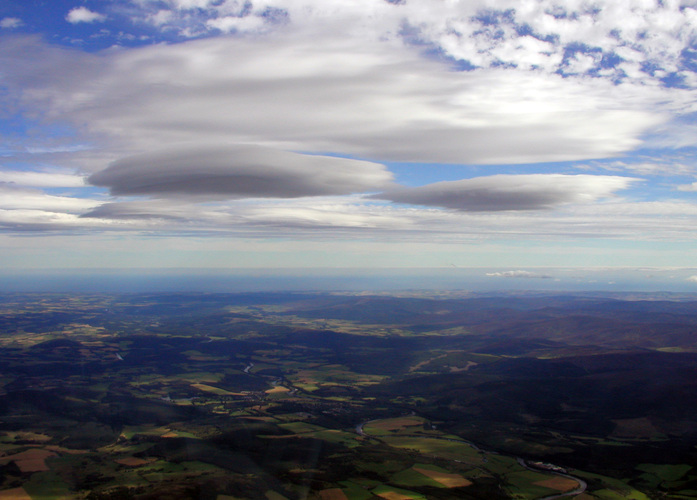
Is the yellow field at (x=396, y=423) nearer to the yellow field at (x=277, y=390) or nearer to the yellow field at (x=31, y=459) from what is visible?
the yellow field at (x=277, y=390)

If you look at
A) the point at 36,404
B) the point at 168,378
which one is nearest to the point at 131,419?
the point at 36,404

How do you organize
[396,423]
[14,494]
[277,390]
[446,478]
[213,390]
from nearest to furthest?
[14,494] → [446,478] → [396,423] → [213,390] → [277,390]

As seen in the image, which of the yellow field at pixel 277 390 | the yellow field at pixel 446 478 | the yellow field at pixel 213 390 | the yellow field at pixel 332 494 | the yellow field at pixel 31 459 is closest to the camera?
the yellow field at pixel 332 494

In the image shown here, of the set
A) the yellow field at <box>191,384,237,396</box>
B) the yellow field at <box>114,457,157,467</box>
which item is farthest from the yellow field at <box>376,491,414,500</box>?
the yellow field at <box>191,384,237,396</box>

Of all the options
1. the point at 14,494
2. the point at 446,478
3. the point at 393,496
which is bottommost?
the point at 446,478

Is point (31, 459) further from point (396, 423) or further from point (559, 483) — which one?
point (559, 483)

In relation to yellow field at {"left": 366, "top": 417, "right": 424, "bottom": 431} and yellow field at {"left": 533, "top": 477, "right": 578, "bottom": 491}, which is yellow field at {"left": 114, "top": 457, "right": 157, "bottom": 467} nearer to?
yellow field at {"left": 366, "top": 417, "right": 424, "bottom": 431}

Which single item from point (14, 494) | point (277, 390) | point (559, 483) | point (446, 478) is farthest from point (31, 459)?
point (559, 483)

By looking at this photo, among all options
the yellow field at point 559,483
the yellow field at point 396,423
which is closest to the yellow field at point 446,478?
the yellow field at point 559,483

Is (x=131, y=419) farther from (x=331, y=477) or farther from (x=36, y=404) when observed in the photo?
(x=331, y=477)
